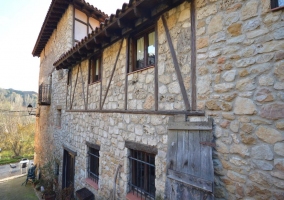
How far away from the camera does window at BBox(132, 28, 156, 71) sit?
3.37 m

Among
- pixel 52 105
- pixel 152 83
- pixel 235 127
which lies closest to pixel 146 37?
pixel 152 83

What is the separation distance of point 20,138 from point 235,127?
2532cm

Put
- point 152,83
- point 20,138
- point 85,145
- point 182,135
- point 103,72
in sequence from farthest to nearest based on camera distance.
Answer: point 20,138
point 85,145
point 103,72
point 152,83
point 182,135

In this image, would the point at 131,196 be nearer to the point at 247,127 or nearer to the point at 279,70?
the point at 247,127

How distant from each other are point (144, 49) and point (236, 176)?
9.09 ft

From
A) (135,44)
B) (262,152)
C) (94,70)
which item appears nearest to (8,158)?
(94,70)

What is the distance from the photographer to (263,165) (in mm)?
1843

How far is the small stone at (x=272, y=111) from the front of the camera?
175 cm

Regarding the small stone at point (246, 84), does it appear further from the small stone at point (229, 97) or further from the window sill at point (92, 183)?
the window sill at point (92, 183)

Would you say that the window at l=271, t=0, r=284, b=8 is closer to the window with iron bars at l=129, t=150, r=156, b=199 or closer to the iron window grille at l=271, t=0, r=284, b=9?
the iron window grille at l=271, t=0, r=284, b=9

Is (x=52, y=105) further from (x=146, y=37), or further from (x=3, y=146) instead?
(x=3, y=146)

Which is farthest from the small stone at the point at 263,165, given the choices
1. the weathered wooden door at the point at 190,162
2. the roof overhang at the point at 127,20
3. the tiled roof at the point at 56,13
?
the tiled roof at the point at 56,13

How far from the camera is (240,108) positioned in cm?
203

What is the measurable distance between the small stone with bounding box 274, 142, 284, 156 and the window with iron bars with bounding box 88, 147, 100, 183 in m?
4.51
